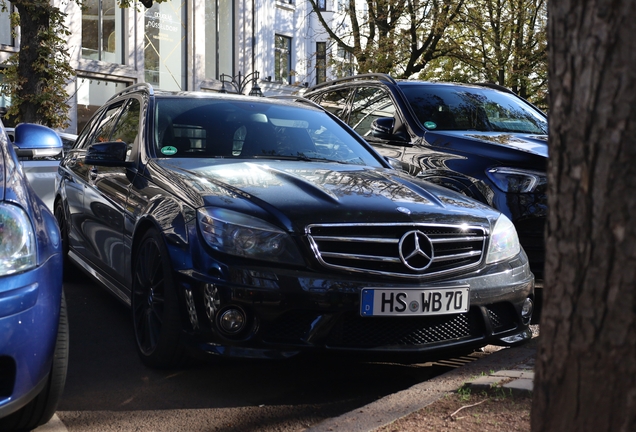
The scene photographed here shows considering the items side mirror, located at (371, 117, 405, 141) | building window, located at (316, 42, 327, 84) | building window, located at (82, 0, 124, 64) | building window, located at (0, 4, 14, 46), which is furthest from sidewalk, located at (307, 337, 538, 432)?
building window, located at (316, 42, 327, 84)

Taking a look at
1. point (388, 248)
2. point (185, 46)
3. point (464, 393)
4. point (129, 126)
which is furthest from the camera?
point (185, 46)

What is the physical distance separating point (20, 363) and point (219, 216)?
49.8 inches

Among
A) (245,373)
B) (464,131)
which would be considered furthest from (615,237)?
(464,131)

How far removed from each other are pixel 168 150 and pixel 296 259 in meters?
1.62

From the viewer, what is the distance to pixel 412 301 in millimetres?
3934

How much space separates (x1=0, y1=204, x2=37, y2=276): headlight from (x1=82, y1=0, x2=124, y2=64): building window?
80.8 ft

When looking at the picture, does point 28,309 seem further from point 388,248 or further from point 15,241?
point 388,248

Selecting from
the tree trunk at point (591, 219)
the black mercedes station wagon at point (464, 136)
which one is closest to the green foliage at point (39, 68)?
the black mercedes station wagon at point (464, 136)

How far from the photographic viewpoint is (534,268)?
5.96 m

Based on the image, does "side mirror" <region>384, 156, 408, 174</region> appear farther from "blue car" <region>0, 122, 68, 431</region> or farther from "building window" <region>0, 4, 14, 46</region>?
"building window" <region>0, 4, 14, 46</region>

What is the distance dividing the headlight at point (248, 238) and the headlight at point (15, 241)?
3.21ft

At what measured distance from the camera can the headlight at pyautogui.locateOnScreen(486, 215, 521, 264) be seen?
14.4 ft

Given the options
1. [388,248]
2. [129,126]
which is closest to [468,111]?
[129,126]

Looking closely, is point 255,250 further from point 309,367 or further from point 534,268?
point 534,268
